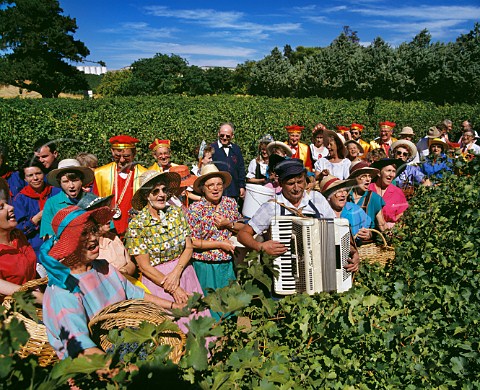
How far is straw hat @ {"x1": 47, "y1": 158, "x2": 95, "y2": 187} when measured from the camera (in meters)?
4.80

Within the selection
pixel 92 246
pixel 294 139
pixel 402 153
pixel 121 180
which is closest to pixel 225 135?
pixel 294 139

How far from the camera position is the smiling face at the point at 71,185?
4.75 metres

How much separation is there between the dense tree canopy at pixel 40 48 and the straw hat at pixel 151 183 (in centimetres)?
7880

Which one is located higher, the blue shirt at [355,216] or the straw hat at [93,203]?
the straw hat at [93,203]

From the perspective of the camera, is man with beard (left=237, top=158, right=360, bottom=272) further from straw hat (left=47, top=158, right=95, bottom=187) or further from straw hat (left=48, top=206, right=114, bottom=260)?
straw hat (left=47, top=158, right=95, bottom=187)

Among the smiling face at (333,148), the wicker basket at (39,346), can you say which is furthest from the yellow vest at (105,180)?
the smiling face at (333,148)

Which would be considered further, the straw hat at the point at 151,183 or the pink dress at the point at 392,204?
the pink dress at the point at 392,204

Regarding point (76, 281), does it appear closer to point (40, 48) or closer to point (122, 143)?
point (122, 143)

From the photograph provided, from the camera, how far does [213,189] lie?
472cm

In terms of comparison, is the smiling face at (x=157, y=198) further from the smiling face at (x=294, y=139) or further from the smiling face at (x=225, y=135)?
the smiling face at (x=294, y=139)

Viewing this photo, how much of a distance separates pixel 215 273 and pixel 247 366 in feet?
8.92

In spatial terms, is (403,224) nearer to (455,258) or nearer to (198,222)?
(455,258)

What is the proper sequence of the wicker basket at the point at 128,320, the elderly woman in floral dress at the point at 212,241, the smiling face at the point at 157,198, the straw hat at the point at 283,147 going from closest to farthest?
the wicker basket at the point at 128,320 → the smiling face at the point at 157,198 → the elderly woman in floral dress at the point at 212,241 → the straw hat at the point at 283,147

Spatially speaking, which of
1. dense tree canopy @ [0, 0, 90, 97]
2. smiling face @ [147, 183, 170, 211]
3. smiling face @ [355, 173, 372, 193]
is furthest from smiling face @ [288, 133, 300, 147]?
dense tree canopy @ [0, 0, 90, 97]
